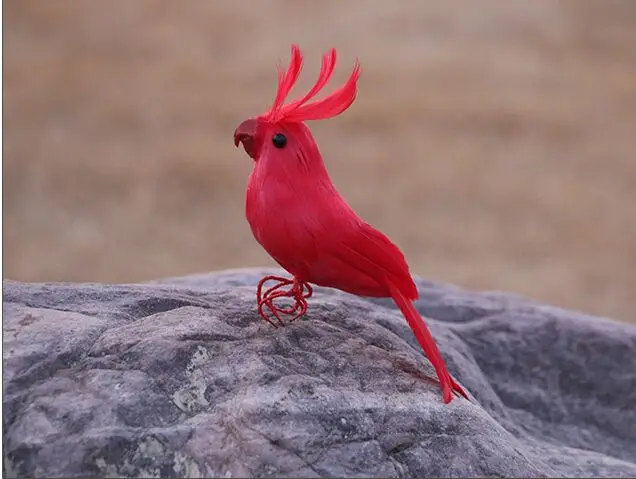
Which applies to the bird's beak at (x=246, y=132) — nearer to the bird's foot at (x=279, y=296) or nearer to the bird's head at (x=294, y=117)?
the bird's head at (x=294, y=117)

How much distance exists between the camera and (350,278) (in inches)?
36.7

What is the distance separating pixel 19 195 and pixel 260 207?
163 centimetres

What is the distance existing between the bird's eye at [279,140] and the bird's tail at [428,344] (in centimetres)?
18

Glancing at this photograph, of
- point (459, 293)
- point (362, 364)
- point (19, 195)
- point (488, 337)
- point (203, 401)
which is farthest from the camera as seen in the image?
point (19, 195)

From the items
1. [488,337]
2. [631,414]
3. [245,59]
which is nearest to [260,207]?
[488,337]

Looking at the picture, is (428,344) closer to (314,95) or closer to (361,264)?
(361,264)

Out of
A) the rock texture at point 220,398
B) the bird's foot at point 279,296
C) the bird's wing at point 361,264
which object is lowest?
the rock texture at point 220,398

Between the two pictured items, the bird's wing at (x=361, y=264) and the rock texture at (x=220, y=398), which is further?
the bird's wing at (x=361, y=264)

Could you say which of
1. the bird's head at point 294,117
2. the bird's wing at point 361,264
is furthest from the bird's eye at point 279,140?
the bird's wing at point 361,264

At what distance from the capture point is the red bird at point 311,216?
3.00ft

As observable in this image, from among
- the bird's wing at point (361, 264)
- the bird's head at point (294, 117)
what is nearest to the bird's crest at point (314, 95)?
the bird's head at point (294, 117)

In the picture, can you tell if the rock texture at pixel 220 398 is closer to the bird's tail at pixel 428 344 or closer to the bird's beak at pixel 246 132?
the bird's tail at pixel 428 344

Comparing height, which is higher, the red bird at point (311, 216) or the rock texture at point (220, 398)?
the red bird at point (311, 216)

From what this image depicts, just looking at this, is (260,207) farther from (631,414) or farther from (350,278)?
(631,414)
